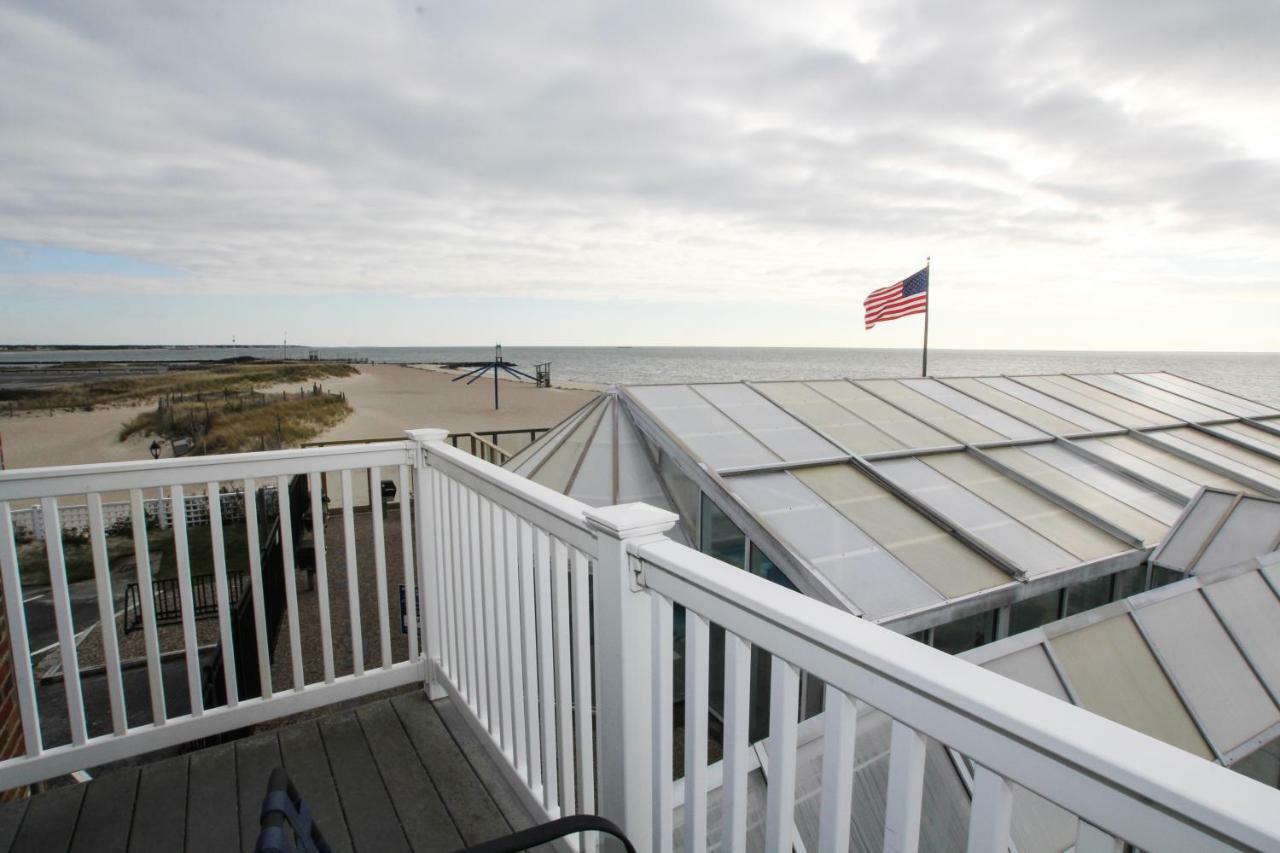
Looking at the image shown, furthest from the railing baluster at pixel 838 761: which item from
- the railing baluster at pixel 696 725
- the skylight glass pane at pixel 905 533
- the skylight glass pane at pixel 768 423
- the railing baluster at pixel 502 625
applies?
the skylight glass pane at pixel 768 423

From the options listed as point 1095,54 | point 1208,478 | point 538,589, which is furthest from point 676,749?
point 1095,54

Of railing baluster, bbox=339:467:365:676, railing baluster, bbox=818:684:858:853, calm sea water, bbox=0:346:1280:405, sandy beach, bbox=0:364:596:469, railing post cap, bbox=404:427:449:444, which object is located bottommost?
sandy beach, bbox=0:364:596:469

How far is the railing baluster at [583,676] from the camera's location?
1.52 metres

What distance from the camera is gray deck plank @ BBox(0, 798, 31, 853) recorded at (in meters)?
1.97

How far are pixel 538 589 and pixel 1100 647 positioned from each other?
13.5ft

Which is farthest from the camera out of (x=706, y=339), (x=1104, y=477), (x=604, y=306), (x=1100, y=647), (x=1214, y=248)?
(x=706, y=339)

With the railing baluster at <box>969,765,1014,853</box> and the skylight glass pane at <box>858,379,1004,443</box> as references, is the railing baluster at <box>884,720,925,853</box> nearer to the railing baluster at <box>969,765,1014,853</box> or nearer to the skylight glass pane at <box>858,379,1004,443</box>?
the railing baluster at <box>969,765,1014,853</box>

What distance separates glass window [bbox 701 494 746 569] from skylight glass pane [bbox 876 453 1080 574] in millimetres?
1812

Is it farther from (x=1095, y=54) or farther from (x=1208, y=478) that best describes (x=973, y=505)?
(x=1095, y=54)

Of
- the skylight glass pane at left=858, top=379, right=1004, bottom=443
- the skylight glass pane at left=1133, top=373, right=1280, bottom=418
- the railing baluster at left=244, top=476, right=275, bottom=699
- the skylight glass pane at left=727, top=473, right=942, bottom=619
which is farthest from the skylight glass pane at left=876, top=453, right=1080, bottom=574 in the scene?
the skylight glass pane at left=1133, top=373, right=1280, bottom=418

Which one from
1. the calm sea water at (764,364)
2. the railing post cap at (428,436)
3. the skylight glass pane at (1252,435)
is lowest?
the calm sea water at (764,364)

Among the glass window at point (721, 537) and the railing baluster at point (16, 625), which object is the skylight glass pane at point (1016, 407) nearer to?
the glass window at point (721, 537)

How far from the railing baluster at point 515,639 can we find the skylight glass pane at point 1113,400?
35.9 ft

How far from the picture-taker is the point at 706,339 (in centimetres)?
13650
